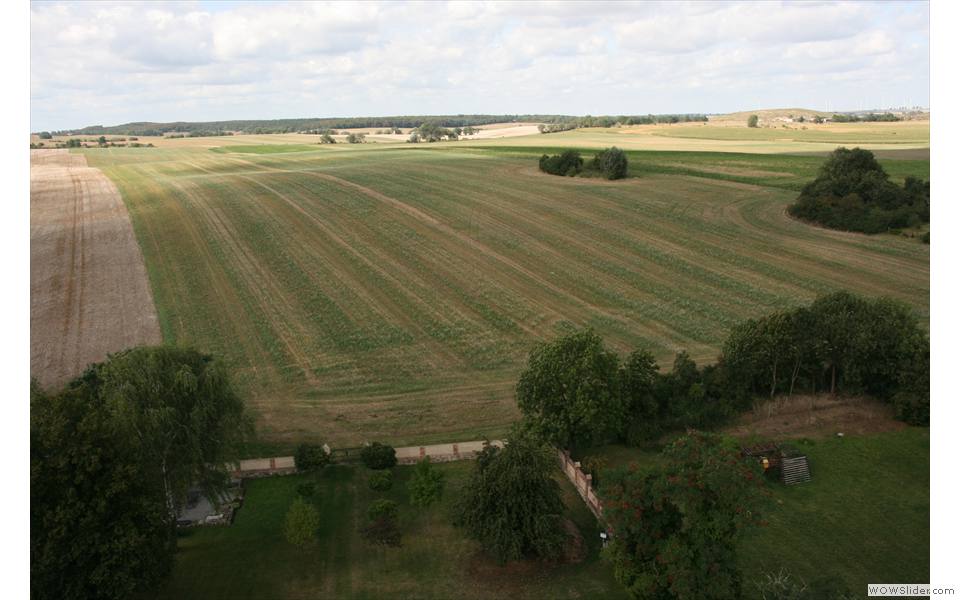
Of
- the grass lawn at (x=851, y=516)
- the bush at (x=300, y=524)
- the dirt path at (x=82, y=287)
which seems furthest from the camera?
the dirt path at (x=82, y=287)

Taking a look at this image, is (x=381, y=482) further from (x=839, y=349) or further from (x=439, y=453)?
(x=839, y=349)

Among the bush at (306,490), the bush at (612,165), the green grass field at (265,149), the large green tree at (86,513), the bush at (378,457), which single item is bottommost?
the bush at (306,490)

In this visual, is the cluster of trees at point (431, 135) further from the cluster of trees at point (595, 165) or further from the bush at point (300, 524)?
the bush at point (300, 524)

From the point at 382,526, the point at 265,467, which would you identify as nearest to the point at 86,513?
the point at 382,526

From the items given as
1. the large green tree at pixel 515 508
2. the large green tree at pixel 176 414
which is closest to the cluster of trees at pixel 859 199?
the large green tree at pixel 515 508

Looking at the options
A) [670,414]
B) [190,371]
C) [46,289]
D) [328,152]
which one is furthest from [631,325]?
[328,152]
